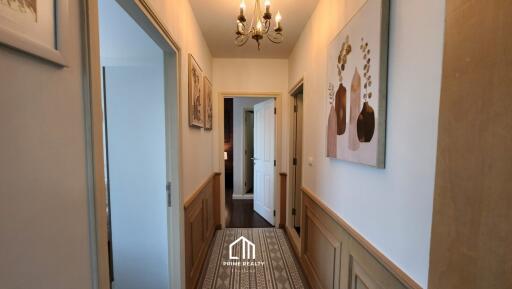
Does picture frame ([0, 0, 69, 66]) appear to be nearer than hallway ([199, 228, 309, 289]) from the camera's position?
Yes

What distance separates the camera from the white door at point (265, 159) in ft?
12.0

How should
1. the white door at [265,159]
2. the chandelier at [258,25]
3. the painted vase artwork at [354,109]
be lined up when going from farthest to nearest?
the white door at [265,159], the chandelier at [258,25], the painted vase artwork at [354,109]

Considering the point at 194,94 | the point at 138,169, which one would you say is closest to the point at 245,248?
the point at 138,169

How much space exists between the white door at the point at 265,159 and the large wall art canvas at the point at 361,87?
2.11m

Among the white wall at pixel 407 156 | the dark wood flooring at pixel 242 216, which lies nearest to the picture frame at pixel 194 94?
the white wall at pixel 407 156

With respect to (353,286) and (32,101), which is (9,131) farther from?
(353,286)

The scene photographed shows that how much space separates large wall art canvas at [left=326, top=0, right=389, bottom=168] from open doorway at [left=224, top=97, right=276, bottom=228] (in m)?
2.08

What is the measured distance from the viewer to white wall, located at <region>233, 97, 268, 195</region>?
16.7 ft

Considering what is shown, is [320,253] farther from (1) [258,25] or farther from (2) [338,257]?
(1) [258,25]

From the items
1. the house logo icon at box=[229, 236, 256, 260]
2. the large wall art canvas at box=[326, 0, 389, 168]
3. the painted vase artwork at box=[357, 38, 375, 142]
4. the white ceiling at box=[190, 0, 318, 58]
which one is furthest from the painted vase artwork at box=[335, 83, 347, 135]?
the house logo icon at box=[229, 236, 256, 260]

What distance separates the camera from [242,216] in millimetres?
4090

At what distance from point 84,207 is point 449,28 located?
1183mm

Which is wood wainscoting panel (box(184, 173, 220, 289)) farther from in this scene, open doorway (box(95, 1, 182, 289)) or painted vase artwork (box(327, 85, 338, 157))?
painted vase artwork (box(327, 85, 338, 157))

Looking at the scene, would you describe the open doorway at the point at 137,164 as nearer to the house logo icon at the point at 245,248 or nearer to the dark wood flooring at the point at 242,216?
the house logo icon at the point at 245,248
